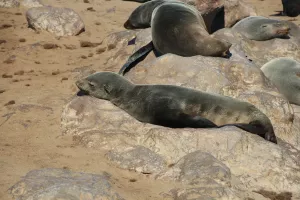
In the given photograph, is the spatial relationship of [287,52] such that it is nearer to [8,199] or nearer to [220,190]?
[220,190]

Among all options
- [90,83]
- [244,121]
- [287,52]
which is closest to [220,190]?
[244,121]

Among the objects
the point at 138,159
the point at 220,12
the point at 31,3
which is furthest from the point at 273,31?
the point at 138,159

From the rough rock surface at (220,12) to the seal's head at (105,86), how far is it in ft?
11.1

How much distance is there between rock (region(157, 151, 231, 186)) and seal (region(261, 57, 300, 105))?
3255mm

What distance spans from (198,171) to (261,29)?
5.63 m

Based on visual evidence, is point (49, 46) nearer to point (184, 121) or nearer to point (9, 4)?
point (9, 4)

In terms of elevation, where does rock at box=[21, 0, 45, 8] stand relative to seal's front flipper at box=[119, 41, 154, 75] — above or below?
below

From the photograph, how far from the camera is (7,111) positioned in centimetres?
676

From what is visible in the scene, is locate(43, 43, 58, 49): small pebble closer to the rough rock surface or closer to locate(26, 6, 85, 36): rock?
locate(26, 6, 85, 36): rock

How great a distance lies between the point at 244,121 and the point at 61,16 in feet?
17.6

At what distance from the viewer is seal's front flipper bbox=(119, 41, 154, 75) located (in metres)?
7.65

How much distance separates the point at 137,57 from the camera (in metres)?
7.94

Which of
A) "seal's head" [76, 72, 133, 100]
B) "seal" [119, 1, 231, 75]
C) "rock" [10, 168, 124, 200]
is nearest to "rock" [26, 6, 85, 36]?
"seal" [119, 1, 231, 75]

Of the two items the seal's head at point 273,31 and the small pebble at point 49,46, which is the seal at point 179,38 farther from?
the small pebble at point 49,46
